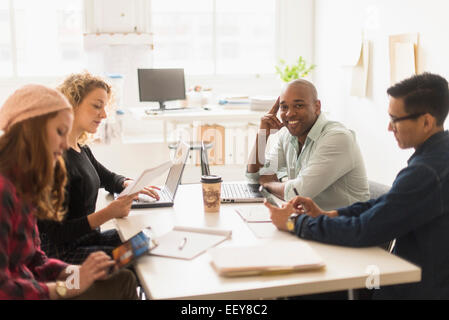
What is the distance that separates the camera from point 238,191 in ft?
7.17

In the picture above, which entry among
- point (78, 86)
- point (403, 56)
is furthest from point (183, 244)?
point (403, 56)

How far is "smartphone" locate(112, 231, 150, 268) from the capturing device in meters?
1.31

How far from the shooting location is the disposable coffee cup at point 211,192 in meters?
1.84

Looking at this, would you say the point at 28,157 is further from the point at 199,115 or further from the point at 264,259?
the point at 199,115

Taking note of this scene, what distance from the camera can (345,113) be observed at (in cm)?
483

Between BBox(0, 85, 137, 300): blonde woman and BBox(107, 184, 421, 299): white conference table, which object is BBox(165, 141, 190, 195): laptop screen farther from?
BBox(0, 85, 137, 300): blonde woman

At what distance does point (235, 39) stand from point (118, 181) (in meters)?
3.60

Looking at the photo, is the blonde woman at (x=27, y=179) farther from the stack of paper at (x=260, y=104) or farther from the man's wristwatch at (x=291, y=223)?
the stack of paper at (x=260, y=104)

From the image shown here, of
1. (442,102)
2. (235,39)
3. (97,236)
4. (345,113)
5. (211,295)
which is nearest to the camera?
(211,295)

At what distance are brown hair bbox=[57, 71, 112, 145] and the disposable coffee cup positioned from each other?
0.68m

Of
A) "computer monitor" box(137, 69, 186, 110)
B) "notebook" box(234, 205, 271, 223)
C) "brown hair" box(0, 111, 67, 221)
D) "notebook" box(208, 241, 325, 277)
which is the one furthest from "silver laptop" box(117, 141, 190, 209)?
"computer monitor" box(137, 69, 186, 110)

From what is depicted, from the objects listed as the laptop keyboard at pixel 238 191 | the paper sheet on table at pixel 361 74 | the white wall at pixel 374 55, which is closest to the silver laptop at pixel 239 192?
the laptop keyboard at pixel 238 191

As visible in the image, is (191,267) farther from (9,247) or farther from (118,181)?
(118,181)

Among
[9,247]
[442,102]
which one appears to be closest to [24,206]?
[9,247]
